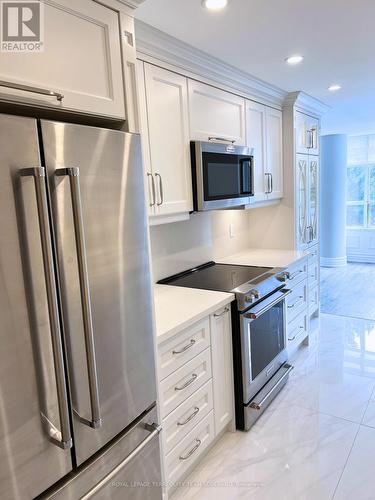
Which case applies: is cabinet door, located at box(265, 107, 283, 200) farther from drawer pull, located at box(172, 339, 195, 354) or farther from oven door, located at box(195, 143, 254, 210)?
drawer pull, located at box(172, 339, 195, 354)

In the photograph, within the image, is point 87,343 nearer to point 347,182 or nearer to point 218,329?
point 218,329

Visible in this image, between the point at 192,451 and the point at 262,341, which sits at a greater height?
the point at 262,341

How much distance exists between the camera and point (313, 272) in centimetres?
394

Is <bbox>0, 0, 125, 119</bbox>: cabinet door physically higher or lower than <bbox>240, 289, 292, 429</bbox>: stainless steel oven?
higher

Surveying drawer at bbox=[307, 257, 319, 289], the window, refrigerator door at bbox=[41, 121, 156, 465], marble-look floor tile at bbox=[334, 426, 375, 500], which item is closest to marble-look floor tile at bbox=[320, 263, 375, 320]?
drawer at bbox=[307, 257, 319, 289]

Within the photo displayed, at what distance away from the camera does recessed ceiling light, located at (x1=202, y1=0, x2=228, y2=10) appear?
1.63 m

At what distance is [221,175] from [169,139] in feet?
1.75

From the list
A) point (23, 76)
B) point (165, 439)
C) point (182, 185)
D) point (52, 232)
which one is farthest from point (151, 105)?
point (165, 439)

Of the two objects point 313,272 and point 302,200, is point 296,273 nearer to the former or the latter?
point 313,272

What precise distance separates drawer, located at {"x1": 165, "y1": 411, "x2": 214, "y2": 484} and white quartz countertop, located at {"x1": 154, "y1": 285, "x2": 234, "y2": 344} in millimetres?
631

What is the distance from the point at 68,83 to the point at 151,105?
0.85 metres

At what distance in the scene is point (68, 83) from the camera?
1150 millimetres

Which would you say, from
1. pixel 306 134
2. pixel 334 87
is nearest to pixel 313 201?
pixel 306 134

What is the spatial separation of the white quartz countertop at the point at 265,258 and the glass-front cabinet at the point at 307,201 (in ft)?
1.22
